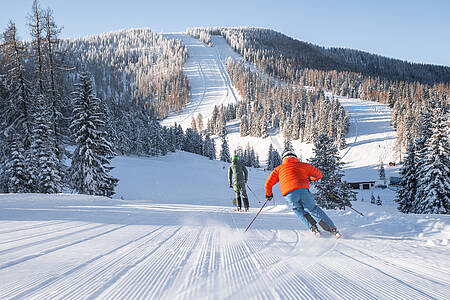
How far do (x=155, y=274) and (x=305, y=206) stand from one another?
2.82m

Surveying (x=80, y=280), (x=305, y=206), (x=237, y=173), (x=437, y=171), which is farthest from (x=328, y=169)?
(x=80, y=280)

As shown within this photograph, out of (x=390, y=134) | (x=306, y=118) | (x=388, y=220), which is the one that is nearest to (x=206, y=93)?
(x=306, y=118)

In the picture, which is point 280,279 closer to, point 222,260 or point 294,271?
point 294,271

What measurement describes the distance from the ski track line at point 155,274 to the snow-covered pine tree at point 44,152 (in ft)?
49.4

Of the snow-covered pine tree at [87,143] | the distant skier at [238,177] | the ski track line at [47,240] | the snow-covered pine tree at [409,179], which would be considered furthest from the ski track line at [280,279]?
the snow-covered pine tree at [409,179]

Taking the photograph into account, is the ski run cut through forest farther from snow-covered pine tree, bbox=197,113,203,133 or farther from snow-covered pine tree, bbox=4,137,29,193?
snow-covered pine tree, bbox=197,113,203,133

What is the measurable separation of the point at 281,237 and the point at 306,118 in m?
98.6

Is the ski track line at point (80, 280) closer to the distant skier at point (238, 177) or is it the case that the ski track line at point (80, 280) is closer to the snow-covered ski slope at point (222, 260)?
the snow-covered ski slope at point (222, 260)

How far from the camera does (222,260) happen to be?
297 centimetres

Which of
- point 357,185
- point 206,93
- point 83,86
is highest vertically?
→ point 206,93

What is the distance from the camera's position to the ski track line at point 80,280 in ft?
6.56

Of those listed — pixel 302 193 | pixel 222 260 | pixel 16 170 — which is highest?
pixel 302 193

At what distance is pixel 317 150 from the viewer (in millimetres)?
23047

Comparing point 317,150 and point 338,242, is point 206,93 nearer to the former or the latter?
point 317,150
